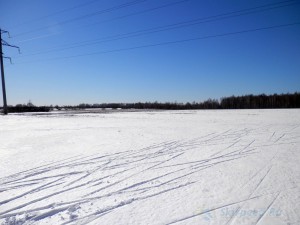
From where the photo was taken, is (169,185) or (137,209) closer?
(137,209)

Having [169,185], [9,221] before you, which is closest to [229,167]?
[169,185]

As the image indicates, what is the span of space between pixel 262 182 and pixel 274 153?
3.38m

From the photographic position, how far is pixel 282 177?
561 cm

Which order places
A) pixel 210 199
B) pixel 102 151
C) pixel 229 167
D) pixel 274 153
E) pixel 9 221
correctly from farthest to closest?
pixel 102 151, pixel 274 153, pixel 229 167, pixel 210 199, pixel 9 221

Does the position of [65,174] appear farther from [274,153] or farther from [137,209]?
[274,153]

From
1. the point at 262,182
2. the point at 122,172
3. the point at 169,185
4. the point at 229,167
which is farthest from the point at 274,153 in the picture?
the point at 122,172

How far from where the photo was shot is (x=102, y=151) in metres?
8.88

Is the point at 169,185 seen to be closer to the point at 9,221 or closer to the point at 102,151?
the point at 9,221

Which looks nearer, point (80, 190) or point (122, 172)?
point (80, 190)

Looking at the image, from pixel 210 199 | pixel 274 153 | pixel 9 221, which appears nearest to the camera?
pixel 9 221

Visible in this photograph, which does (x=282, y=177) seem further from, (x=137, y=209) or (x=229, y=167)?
(x=137, y=209)

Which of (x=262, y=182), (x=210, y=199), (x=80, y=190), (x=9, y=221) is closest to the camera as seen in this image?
(x=9, y=221)

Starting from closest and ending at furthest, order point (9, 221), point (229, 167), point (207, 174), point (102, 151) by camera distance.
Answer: point (9, 221) → point (207, 174) → point (229, 167) → point (102, 151)

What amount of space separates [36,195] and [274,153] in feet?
24.2
